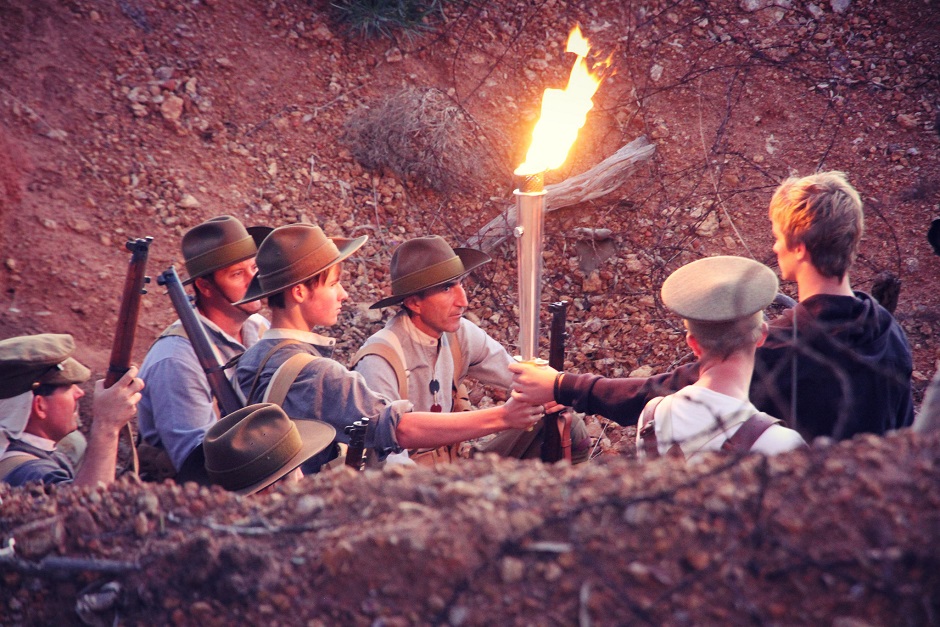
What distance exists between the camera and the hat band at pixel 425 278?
14.1 ft

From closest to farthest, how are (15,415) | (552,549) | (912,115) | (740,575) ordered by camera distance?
(740,575), (552,549), (15,415), (912,115)

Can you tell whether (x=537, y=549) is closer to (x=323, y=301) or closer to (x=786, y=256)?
(x=786, y=256)

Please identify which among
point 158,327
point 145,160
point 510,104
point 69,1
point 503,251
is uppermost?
point 69,1

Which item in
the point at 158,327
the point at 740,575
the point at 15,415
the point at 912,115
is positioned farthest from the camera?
the point at 912,115

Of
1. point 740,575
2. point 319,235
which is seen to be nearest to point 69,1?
point 319,235

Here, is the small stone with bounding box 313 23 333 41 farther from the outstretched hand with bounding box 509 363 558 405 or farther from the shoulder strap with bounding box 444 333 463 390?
the outstretched hand with bounding box 509 363 558 405

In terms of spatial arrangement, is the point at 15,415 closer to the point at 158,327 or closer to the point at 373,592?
the point at 373,592

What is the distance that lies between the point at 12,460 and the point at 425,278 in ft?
6.87

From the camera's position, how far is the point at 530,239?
3129 mm

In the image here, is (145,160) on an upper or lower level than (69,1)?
lower

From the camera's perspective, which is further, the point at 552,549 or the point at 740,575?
the point at 552,549

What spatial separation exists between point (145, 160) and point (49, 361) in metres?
4.61

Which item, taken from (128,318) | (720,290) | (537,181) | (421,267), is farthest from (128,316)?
(720,290)

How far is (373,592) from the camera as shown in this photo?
206 cm
